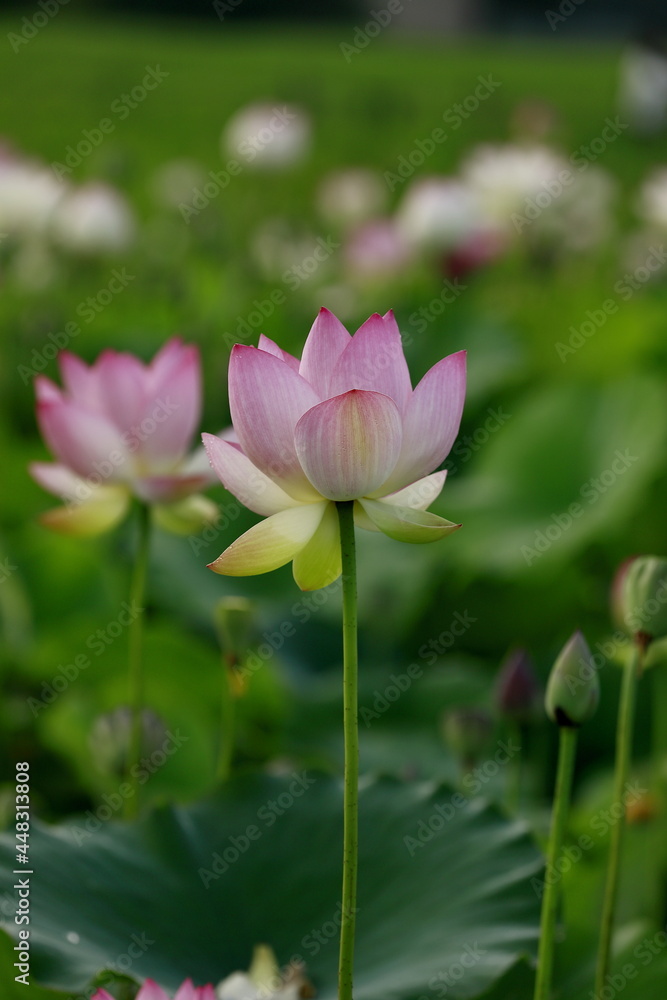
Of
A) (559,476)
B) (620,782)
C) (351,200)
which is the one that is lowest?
(620,782)

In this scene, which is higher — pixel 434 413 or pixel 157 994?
pixel 434 413

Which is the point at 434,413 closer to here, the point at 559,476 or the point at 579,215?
the point at 559,476

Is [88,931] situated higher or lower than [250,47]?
lower

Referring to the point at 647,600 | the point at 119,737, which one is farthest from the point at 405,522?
the point at 119,737

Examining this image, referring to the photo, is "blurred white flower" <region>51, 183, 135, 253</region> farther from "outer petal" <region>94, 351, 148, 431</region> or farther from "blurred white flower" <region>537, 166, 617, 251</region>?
"outer petal" <region>94, 351, 148, 431</region>

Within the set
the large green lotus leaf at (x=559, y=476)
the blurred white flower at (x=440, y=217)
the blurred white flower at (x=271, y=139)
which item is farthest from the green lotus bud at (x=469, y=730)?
the blurred white flower at (x=271, y=139)

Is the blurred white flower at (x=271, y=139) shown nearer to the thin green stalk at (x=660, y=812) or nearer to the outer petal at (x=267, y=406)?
the thin green stalk at (x=660, y=812)

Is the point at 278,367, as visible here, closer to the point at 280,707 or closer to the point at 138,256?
the point at 280,707

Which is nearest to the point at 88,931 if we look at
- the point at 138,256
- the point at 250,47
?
the point at 138,256
